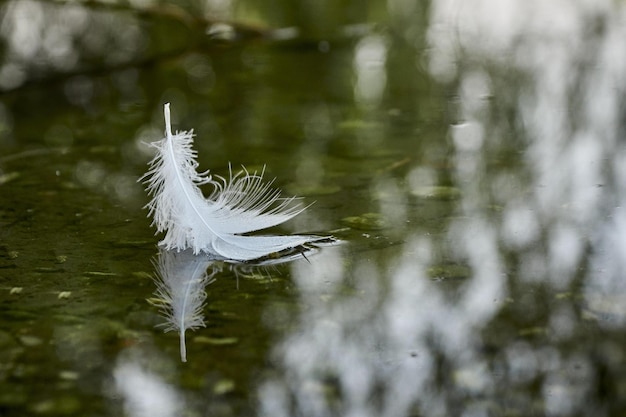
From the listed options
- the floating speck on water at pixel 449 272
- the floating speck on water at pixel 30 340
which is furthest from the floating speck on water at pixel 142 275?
the floating speck on water at pixel 449 272

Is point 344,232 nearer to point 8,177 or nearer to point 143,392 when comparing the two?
point 143,392

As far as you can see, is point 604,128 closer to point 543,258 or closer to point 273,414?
point 543,258

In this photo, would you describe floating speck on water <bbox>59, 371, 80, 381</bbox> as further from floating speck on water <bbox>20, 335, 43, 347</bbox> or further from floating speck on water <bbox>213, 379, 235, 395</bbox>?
floating speck on water <bbox>213, 379, 235, 395</bbox>

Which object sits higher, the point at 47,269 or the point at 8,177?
the point at 8,177

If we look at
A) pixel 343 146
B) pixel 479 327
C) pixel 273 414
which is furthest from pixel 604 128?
pixel 273 414

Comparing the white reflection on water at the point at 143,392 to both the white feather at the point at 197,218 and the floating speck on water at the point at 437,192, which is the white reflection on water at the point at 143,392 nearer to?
the white feather at the point at 197,218

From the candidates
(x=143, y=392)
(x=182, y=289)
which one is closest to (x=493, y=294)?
(x=182, y=289)

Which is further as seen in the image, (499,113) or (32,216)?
(499,113)
